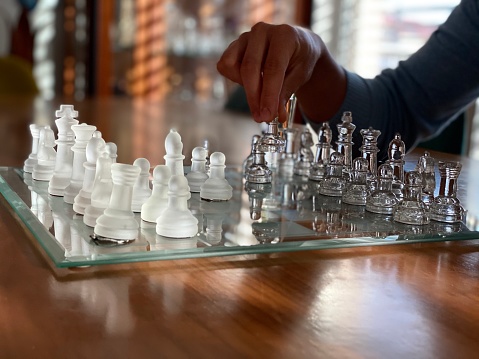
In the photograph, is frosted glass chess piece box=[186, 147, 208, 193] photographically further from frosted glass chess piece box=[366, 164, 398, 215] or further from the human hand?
frosted glass chess piece box=[366, 164, 398, 215]

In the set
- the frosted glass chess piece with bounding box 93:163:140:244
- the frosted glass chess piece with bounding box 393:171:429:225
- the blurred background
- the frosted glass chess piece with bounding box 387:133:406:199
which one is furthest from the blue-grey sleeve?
the blurred background

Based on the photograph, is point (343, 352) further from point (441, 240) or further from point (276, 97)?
point (276, 97)

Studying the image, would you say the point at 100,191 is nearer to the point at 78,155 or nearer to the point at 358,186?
the point at 78,155

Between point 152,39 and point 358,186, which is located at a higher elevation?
point 152,39

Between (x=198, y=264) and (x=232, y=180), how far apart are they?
0.52m

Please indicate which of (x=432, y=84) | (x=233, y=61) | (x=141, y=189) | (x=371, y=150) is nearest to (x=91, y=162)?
(x=141, y=189)

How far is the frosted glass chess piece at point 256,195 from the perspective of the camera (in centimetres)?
92

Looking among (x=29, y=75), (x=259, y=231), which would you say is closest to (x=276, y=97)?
(x=259, y=231)

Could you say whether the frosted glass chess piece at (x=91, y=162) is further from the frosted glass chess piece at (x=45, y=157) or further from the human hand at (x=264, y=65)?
the human hand at (x=264, y=65)

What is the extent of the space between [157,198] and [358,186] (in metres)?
0.33

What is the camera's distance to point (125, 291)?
22.8 inches

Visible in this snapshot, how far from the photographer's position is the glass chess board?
0.68 meters

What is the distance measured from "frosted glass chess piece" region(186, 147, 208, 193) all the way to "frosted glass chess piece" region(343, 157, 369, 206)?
209 mm

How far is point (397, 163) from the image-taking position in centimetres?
101
